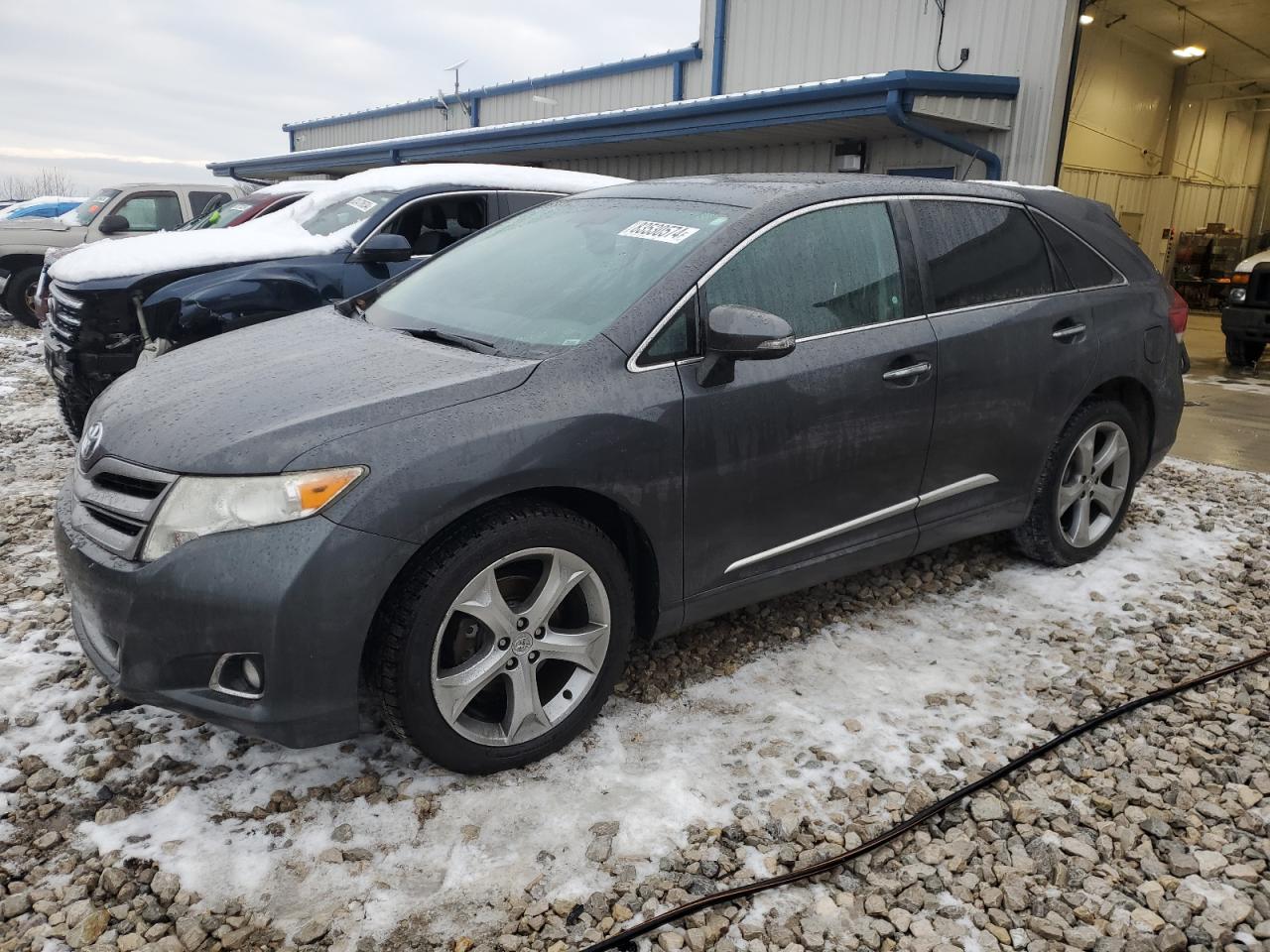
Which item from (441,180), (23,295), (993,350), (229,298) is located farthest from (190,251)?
(23,295)

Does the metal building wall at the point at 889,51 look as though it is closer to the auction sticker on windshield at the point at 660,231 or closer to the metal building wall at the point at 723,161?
the metal building wall at the point at 723,161

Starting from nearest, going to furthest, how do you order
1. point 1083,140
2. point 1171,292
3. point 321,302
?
1. point 1171,292
2. point 321,302
3. point 1083,140

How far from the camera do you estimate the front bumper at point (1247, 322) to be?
426 inches

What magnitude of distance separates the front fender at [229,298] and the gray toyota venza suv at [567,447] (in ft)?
6.40

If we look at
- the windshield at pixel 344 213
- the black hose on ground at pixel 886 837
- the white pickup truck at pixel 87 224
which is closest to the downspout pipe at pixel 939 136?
the windshield at pixel 344 213

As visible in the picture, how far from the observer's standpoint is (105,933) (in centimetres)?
211

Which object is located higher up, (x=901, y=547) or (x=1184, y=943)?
(x=901, y=547)

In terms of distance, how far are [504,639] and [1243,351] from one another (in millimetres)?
12005

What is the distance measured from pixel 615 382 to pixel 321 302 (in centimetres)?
347

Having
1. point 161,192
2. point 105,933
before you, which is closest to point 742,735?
point 105,933

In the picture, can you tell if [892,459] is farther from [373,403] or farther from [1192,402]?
[1192,402]

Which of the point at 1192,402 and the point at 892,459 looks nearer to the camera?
the point at 892,459

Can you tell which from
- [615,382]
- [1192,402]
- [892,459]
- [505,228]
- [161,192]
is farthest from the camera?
[161,192]

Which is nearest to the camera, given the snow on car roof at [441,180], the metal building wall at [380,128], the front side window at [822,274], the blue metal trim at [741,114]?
the front side window at [822,274]
